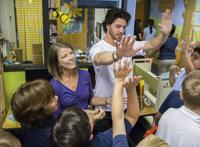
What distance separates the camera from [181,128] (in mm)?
1345

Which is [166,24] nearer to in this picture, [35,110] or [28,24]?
[35,110]

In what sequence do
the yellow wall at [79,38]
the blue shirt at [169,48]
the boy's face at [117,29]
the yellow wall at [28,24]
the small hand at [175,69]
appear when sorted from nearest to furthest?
the boy's face at [117,29] → the small hand at [175,69] → the yellow wall at [28,24] → the yellow wall at [79,38] → the blue shirt at [169,48]

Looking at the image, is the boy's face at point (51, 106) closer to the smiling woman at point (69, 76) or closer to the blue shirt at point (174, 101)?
the smiling woman at point (69, 76)

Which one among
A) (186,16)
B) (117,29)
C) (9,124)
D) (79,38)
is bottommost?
(9,124)

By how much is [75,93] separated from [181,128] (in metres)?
0.72

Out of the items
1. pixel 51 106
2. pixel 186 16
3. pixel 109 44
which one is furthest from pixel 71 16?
pixel 186 16

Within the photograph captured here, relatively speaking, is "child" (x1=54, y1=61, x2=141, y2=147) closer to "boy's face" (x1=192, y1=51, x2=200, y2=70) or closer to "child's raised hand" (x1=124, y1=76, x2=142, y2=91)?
"child's raised hand" (x1=124, y1=76, x2=142, y2=91)

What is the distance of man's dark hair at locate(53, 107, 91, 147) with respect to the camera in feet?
3.33

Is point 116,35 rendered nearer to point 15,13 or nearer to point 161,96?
point 161,96

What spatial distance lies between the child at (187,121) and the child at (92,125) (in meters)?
0.29

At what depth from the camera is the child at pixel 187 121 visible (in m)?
1.31

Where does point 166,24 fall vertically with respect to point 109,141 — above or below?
above

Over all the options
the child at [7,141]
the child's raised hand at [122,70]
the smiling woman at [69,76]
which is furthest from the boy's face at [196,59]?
the child at [7,141]

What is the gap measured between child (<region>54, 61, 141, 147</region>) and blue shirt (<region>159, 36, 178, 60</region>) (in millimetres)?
4045
